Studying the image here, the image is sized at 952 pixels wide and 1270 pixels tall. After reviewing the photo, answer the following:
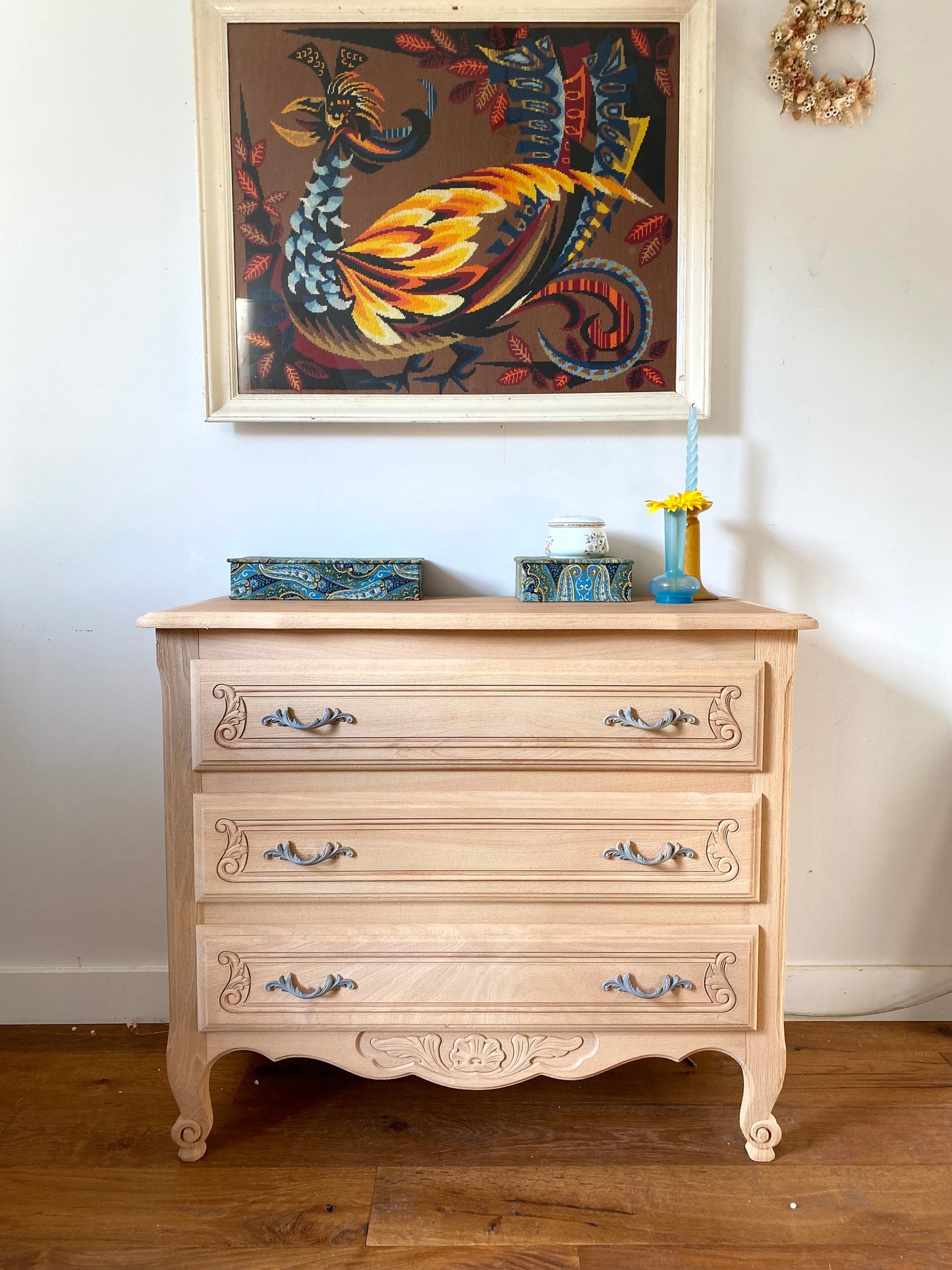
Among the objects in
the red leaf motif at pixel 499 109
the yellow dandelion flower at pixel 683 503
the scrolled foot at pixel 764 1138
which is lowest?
the scrolled foot at pixel 764 1138

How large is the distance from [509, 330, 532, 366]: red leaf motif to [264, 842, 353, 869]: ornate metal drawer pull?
1.09 metres

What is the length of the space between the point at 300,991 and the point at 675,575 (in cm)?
102

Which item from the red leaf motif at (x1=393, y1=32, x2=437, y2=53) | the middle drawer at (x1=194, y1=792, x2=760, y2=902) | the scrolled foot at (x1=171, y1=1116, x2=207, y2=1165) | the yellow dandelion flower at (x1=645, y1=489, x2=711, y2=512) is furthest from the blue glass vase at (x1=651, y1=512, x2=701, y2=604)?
the scrolled foot at (x1=171, y1=1116, x2=207, y2=1165)

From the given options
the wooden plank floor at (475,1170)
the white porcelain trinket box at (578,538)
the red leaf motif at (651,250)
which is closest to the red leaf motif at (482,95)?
the red leaf motif at (651,250)

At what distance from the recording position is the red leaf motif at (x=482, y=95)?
5.63 ft

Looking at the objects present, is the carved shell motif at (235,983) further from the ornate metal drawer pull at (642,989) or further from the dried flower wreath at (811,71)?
the dried flower wreath at (811,71)

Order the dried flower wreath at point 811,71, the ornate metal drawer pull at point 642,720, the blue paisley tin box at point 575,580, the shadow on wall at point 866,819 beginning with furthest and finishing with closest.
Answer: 1. the shadow on wall at point 866,819
2. the dried flower wreath at point 811,71
3. the blue paisley tin box at point 575,580
4. the ornate metal drawer pull at point 642,720

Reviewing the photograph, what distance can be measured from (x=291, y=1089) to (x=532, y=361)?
1609 mm

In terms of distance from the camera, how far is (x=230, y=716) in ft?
4.54

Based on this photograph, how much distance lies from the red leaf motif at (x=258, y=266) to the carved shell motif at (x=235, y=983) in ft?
4.52

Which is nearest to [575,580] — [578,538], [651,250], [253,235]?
[578,538]

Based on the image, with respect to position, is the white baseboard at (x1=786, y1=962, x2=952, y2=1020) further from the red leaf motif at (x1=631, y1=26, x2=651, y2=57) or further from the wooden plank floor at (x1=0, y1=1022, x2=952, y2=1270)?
the red leaf motif at (x1=631, y1=26, x2=651, y2=57)

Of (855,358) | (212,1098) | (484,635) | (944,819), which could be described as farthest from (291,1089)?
(855,358)

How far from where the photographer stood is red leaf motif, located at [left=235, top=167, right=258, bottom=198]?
1741mm
